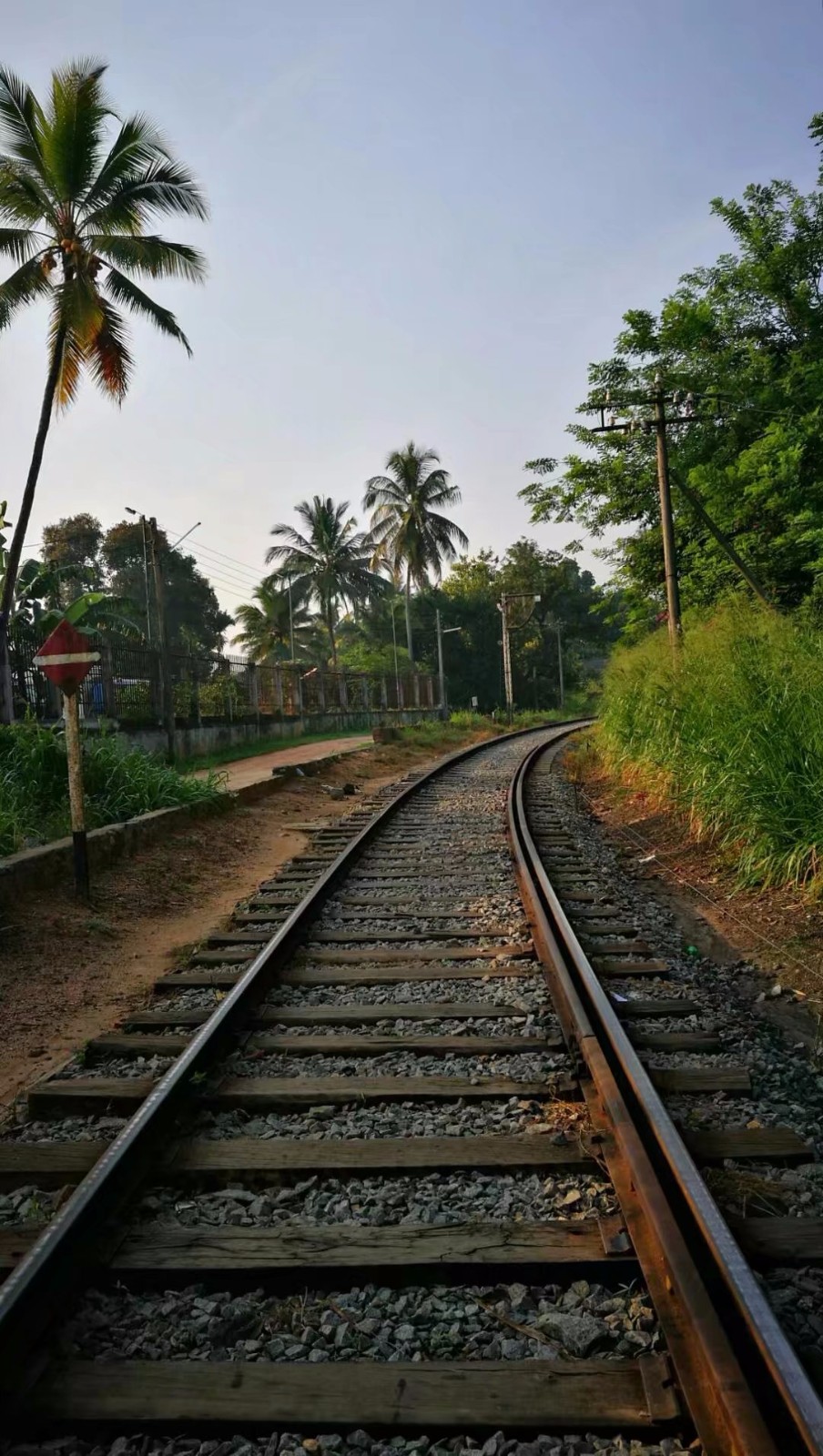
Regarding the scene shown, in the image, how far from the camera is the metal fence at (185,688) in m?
14.4

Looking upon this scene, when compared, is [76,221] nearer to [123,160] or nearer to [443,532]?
[123,160]

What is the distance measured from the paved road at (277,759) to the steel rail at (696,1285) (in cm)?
958

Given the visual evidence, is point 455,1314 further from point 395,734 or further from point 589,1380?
point 395,734

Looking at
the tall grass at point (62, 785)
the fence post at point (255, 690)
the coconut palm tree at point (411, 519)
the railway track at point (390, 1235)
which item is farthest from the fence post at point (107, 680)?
the coconut palm tree at point (411, 519)

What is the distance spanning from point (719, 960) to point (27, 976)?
12.6 ft

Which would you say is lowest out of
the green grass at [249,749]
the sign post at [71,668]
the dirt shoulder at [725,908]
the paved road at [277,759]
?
the dirt shoulder at [725,908]

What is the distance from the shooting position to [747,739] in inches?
256

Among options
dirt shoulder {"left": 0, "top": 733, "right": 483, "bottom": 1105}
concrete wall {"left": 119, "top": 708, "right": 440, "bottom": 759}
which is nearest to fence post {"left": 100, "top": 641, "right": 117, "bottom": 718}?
concrete wall {"left": 119, "top": 708, "right": 440, "bottom": 759}

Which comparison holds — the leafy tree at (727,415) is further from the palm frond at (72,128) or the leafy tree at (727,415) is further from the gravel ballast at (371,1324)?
the gravel ballast at (371,1324)

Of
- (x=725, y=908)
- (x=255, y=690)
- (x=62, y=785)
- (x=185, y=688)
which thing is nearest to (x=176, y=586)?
(x=255, y=690)

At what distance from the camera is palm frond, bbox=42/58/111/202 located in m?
14.9

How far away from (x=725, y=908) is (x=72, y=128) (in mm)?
16486

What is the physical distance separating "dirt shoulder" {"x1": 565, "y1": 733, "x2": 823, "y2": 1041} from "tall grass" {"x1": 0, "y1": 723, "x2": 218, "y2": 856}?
15.5 feet

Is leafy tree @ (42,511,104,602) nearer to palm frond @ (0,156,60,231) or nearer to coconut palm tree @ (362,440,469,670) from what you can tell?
coconut palm tree @ (362,440,469,670)
